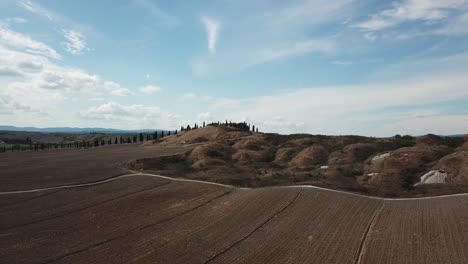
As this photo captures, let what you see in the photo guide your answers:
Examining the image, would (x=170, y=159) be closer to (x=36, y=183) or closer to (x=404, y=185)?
(x=36, y=183)

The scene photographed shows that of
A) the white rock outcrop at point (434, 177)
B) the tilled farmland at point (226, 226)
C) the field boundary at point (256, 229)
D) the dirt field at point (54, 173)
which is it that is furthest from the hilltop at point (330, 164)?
the field boundary at point (256, 229)

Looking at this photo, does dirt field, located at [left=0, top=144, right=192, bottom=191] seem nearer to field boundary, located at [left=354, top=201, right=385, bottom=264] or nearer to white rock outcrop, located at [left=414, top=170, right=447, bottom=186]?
field boundary, located at [left=354, top=201, right=385, bottom=264]

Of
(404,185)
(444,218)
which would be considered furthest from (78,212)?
(404,185)

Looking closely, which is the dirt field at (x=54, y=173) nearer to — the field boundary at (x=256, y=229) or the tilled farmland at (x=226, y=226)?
the tilled farmland at (x=226, y=226)

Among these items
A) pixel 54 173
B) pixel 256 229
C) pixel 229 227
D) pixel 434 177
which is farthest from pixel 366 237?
pixel 54 173

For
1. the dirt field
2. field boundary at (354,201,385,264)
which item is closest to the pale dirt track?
field boundary at (354,201,385,264)
